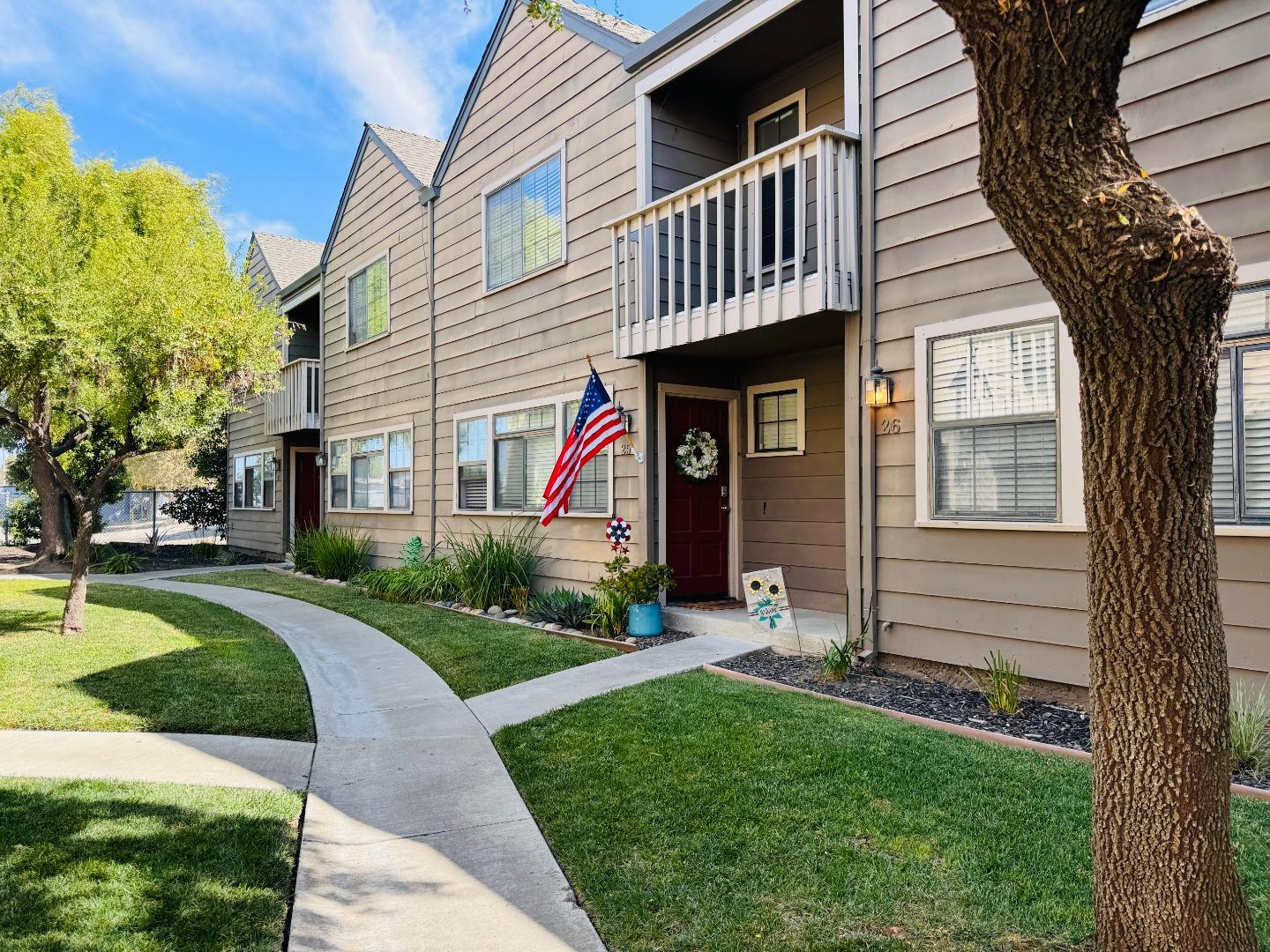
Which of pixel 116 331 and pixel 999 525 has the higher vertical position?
pixel 116 331

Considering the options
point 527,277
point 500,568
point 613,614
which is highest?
point 527,277

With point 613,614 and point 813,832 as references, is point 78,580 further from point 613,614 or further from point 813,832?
point 813,832

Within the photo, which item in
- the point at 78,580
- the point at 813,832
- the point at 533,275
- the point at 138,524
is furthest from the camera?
the point at 138,524

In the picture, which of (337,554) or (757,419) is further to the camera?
(337,554)

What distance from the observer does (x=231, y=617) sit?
9312 mm

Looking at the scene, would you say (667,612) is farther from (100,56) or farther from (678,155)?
(100,56)

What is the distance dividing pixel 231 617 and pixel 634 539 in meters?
4.66

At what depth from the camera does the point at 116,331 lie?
7.14 m

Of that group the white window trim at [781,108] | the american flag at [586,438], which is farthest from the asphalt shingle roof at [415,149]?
the american flag at [586,438]

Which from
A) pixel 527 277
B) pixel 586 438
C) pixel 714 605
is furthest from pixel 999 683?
pixel 527 277

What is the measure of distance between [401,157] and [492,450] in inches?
226

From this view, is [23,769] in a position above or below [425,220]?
below

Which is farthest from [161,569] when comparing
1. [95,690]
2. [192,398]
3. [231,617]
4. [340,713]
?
[340,713]

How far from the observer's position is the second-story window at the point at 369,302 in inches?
529
